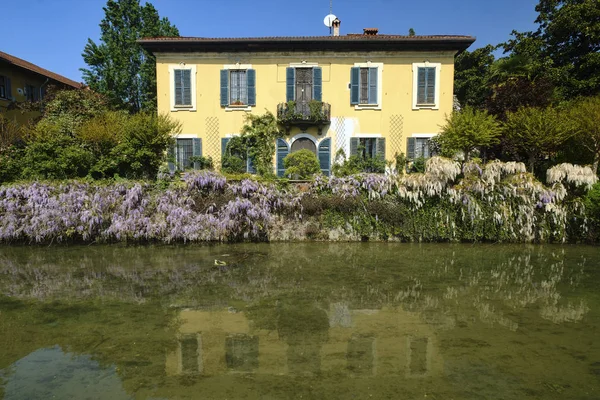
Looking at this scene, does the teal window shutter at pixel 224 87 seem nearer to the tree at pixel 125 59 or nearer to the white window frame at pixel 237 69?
the white window frame at pixel 237 69

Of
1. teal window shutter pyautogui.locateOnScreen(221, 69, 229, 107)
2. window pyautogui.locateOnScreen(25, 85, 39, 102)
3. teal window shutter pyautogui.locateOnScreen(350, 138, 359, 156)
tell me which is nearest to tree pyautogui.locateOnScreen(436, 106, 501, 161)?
teal window shutter pyautogui.locateOnScreen(350, 138, 359, 156)

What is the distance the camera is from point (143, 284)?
8.80 metres

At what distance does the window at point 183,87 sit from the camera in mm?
18641

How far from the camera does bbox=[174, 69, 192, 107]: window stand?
61.2 ft

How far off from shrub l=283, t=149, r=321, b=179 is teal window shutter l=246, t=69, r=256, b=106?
12.7 ft

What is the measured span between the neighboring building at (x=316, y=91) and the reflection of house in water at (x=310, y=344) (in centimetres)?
1251

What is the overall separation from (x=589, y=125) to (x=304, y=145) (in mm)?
10532

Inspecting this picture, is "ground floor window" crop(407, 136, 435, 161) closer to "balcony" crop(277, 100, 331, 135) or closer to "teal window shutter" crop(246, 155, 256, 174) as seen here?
"balcony" crop(277, 100, 331, 135)

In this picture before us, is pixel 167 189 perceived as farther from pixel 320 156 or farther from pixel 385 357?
pixel 385 357

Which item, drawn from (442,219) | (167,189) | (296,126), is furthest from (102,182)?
(442,219)

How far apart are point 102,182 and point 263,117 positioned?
7.35m

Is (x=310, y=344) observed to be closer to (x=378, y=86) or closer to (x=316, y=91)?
(x=316, y=91)

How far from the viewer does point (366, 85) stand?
1869 centimetres

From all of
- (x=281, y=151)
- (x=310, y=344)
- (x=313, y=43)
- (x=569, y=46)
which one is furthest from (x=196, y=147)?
(x=569, y=46)
